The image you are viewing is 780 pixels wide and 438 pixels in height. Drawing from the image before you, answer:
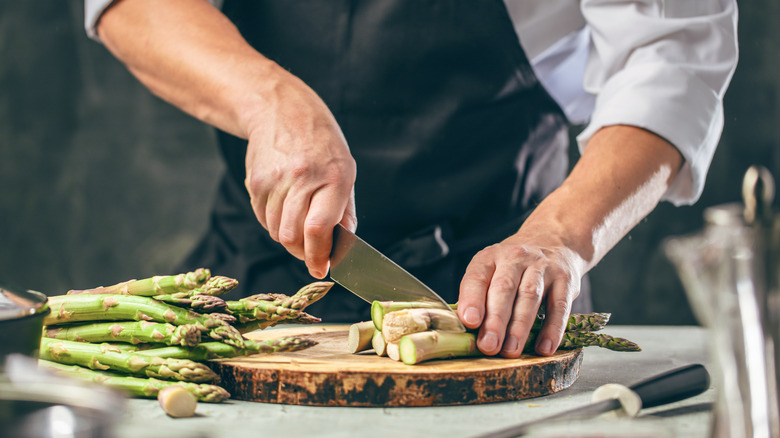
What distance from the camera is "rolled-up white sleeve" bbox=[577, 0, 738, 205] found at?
2170mm

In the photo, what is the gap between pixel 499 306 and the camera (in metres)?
1.64

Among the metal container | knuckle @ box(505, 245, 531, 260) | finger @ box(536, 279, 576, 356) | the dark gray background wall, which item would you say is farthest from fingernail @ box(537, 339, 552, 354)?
the dark gray background wall

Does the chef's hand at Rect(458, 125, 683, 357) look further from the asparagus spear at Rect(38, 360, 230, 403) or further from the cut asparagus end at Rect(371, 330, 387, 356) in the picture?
the asparagus spear at Rect(38, 360, 230, 403)

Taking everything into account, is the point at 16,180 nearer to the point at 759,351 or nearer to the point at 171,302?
the point at 171,302

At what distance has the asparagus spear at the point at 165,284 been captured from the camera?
1542 millimetres

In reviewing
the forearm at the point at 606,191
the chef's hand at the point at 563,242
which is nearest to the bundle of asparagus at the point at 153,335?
the chef's hand at the point at 563,242

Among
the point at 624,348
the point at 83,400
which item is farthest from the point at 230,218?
the point at 83,400

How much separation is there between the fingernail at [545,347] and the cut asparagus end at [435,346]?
0.15m

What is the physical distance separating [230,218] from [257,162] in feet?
2.90

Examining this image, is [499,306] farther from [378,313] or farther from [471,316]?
[378,313]

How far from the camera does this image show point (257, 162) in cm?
191

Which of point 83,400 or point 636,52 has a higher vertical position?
point 636,52

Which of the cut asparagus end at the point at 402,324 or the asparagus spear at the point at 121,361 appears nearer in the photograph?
the asparagus spear at the point at 121,361

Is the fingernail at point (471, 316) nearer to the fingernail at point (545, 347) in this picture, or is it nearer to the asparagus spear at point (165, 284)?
the fingernail at point (545, 347)
